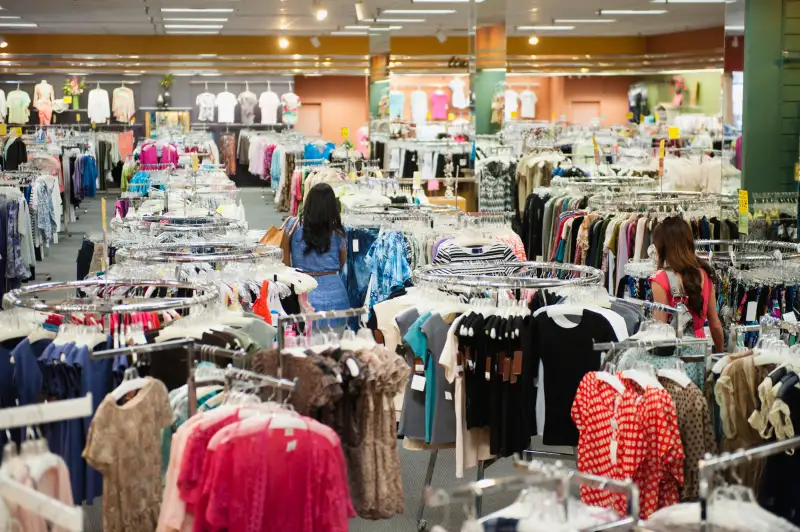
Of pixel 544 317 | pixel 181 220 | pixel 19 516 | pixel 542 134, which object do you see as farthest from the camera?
pixel 542 134

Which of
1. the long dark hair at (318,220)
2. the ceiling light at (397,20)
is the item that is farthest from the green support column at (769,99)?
the ceiling light at (397,20)

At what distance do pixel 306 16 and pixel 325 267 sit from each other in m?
11.9

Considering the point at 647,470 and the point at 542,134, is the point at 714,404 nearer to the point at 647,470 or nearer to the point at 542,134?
the point at 647,470

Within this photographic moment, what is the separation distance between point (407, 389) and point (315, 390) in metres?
1.20

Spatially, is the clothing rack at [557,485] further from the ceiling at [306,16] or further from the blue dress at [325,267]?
the ceiling at [306,16]

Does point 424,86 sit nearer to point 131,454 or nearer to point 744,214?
point 744,214

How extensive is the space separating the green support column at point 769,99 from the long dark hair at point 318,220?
3.16 m

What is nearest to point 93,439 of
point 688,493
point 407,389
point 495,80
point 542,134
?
point 407,389

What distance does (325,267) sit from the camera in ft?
23.4

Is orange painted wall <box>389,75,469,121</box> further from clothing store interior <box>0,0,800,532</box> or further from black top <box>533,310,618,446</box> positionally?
black top <box>533,310,618,446</box>

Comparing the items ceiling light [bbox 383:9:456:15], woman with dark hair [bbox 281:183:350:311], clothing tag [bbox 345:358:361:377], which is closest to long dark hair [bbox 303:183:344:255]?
woman with dark hair [bbox 281:183:350:311]

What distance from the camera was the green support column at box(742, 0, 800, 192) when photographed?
7.58m

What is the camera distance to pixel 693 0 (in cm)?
1555

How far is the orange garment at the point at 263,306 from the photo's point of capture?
500cm
